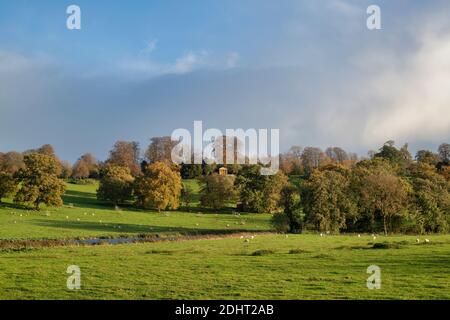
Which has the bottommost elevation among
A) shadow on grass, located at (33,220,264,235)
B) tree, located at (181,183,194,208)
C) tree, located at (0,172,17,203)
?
shadow on grass, located at (33,220,264,235)

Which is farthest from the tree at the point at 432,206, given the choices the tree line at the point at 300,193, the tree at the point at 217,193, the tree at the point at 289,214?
the tree at the point at 217,193

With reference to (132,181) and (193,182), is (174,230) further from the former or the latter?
(193,182)

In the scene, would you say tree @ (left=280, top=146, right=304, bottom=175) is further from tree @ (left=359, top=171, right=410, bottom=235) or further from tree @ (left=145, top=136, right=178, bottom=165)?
tree @ (left=359, top=171, right=410, bottom=235)

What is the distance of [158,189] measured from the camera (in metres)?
80.0

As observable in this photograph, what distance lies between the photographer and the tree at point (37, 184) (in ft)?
221

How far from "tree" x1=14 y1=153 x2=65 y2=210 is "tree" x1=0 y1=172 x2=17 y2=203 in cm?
292

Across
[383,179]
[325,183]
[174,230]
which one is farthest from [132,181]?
[383,179]

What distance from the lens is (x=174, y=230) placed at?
58969 mm

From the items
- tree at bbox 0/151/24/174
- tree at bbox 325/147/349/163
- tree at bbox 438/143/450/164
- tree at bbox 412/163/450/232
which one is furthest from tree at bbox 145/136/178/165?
tree at bbox 438/143/450/164

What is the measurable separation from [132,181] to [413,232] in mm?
52972

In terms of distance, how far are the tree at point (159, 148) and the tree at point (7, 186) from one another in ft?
198

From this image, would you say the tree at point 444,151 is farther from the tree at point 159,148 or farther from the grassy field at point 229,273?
the grassy field at point 229,273

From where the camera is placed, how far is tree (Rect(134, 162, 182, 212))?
260 ft

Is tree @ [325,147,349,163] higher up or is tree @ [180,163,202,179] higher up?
tree @ [325,147,349,163]
